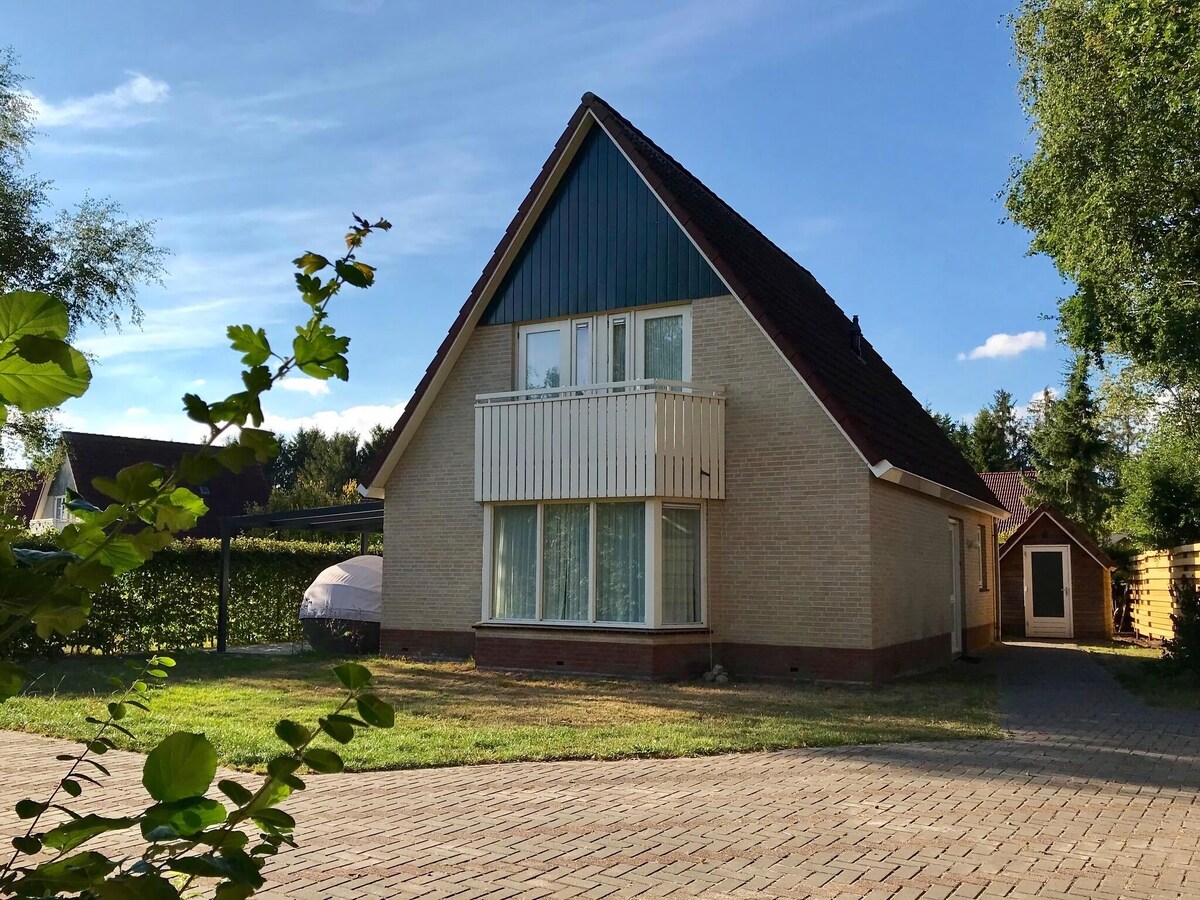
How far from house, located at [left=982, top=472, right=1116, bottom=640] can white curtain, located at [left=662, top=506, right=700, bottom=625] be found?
14422 mm

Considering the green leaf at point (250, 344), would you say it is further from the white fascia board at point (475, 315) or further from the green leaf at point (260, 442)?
the white fascia board at point (475, 315)

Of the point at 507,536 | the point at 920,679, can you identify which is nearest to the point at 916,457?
the point at 920,679

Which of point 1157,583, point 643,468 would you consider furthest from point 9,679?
point 1157,583

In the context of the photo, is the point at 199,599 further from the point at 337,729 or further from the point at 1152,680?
the point at 337,729

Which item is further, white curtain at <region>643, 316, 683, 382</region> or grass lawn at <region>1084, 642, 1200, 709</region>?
white curtain at <region>643, 316, 683, 382</region>

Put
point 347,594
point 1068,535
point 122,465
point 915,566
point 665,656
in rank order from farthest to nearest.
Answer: point 122,465 → point 1068,535 → point 347,594 → point 915,566 → point 665,656

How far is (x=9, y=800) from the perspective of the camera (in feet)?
24.4

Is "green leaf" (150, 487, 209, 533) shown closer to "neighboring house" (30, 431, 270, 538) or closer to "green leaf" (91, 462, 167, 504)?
"green leaf" (91, 462, 167, 504)

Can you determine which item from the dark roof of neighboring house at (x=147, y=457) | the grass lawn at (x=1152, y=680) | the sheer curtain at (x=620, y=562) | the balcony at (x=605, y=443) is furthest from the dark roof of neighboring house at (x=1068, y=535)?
the dark roof of neighboring house at (x=147, y=457)

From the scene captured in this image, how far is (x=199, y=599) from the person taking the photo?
21.1m

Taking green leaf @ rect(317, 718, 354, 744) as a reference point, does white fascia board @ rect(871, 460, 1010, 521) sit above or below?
above

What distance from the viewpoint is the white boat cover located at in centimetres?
1978

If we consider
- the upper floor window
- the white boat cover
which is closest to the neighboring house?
the white boat cover

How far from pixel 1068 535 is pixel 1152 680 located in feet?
36.7
